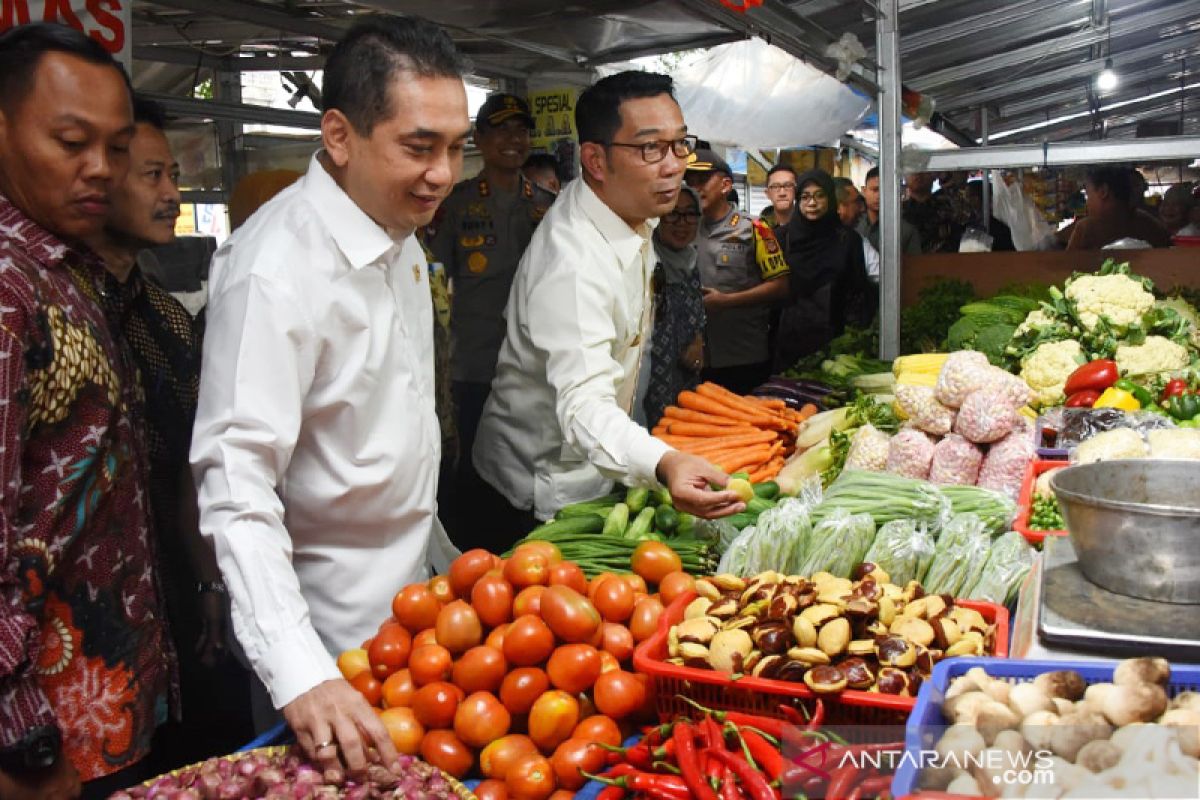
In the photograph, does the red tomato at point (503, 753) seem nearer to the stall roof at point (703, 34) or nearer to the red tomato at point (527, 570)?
the red tomato at point (527, 570)

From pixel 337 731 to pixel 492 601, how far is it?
18.4 inches

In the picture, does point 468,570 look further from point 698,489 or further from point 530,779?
point 698,489

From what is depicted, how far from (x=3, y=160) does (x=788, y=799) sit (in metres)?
1.77

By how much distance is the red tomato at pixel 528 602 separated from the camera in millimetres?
2133

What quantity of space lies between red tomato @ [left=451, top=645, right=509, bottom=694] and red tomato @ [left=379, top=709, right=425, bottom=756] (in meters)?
0.11

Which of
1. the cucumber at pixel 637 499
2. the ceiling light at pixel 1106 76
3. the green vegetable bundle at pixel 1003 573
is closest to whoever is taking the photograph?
the green vegetable bundle at pixel 1003 573

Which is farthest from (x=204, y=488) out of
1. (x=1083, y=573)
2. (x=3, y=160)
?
(x=1083, y=573)

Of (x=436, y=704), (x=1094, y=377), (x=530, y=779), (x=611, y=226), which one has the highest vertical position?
(x=611, y=226)

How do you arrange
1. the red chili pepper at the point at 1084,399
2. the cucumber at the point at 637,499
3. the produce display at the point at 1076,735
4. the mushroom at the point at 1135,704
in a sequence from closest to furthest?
the produce display at the point at 1076,735 < the mushroom at the point at 1135,704 < the cucumber at the point at 637,499 < the red chili pepper at the point at 1084,399

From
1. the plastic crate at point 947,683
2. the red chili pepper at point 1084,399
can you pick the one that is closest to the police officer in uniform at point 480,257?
the red chili pepper at point 1084,399

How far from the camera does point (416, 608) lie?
2.19 m

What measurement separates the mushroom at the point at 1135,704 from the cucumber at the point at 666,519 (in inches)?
64.7

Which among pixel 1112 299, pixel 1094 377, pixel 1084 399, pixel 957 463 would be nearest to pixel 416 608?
pixel 957 463

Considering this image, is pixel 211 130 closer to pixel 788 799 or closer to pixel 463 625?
pixel 463 625
